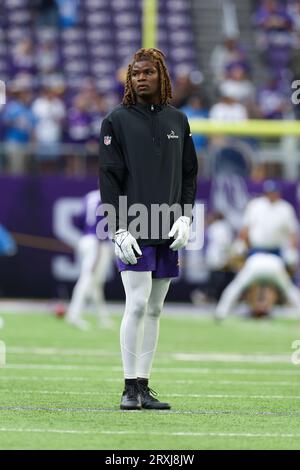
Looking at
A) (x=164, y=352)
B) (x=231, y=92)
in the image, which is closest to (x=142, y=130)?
(x=164, y=352)

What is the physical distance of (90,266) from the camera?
1538cm

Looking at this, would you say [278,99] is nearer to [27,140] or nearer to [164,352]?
[27,140]

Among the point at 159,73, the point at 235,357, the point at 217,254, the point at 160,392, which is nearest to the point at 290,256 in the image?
the point at 217,254

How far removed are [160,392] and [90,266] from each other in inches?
285

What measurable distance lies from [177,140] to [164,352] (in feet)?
15.5

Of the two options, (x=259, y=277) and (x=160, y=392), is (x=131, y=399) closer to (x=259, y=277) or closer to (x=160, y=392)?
(x=160, y=392)

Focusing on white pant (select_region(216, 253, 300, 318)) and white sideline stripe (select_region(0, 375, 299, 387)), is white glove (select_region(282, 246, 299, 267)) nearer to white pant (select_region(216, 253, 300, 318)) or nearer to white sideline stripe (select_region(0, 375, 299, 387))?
white pant (select_region(216, 253, 300, 318))

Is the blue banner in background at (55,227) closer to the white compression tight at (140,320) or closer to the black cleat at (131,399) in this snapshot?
the white compression tight at (140,320)

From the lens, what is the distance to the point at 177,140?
7.28 metres

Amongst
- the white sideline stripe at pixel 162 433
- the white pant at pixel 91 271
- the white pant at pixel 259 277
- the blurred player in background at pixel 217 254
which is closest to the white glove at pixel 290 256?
the blurred player in background at pixel 217 254

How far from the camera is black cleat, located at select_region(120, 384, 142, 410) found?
280 inches
